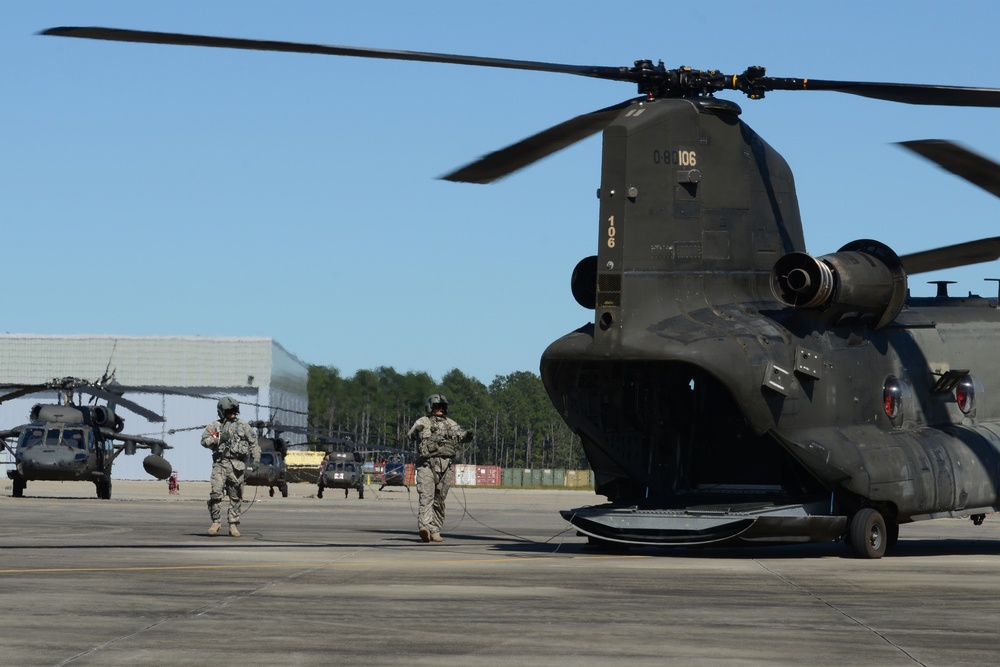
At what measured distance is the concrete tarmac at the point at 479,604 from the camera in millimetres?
7961

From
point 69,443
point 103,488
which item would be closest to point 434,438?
point 69,443

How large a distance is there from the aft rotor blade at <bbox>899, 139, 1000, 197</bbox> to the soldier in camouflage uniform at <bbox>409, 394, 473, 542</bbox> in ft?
24.0

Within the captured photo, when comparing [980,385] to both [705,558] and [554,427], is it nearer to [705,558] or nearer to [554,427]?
[705,558]

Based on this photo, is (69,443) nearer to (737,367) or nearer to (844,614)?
(737,367)

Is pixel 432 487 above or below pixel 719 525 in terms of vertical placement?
above

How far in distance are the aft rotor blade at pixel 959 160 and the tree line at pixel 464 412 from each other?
103 metres

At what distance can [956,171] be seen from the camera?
15.6 m

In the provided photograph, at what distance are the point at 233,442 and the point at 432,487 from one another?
3.21 m

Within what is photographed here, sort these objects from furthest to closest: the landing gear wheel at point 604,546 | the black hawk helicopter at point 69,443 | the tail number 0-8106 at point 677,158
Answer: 1. the black hawk helicopter at point 69,443
2. the landing gear wheel at point 604,546
3. the tail number 0-8106 at point 677,158

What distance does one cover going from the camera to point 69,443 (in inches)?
1449

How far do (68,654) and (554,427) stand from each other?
15652 centimetres

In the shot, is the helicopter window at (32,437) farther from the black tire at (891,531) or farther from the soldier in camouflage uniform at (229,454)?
the black tire at (891,531)

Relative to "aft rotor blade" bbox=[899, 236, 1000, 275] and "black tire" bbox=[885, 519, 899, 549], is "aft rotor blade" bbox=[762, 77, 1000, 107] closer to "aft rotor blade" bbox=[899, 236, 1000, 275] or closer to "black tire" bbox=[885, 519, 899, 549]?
"aft rotor blade" bbox=[899, 236, 1000, 275]

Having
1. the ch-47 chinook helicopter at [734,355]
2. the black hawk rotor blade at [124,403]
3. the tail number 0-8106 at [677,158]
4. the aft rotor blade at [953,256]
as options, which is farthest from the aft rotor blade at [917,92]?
the black hawk rotor blade at [124,403]
